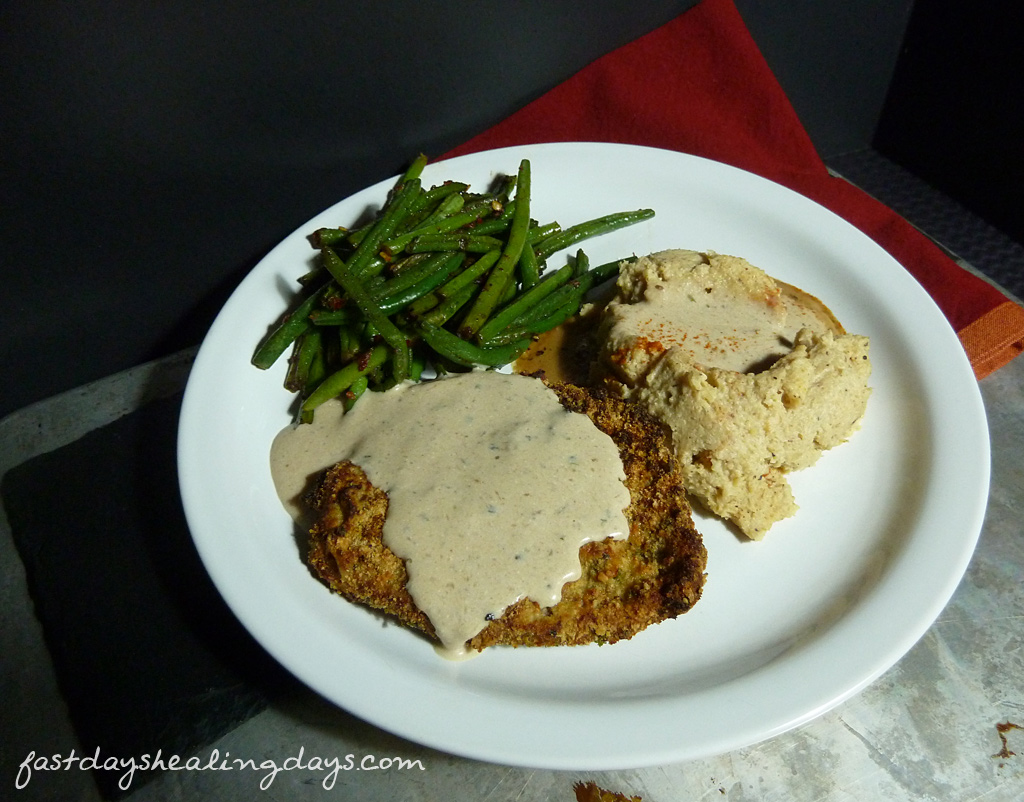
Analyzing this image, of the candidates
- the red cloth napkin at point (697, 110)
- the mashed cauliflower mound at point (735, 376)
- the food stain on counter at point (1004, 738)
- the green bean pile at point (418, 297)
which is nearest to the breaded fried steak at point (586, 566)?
the mashed cauliflower mound at point (735, 376)

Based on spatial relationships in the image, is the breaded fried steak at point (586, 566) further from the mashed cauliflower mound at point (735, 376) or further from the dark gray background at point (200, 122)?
the dark gray background at point (200, 122)

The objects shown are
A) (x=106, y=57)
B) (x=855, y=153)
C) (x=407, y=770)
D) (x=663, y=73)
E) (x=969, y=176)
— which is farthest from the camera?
(x=855, y=153)

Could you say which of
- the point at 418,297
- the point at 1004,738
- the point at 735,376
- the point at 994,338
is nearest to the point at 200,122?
the point at 418,297

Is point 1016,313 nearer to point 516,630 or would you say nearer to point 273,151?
point 516,630

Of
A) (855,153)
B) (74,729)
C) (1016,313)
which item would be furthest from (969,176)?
(74,729)

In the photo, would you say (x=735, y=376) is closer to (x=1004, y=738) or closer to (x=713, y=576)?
(x=713, y=576)

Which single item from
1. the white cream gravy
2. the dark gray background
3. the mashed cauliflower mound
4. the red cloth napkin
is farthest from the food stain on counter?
the dark gray background

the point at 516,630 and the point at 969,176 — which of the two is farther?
the point at 969,176
